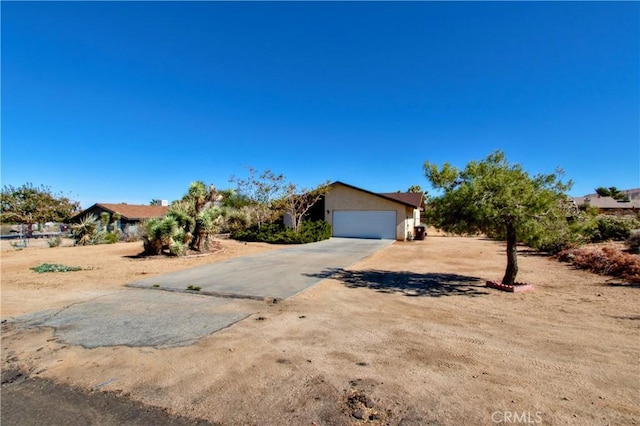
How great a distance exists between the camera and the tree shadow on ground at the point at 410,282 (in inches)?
298

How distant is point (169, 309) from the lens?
626 centimetres

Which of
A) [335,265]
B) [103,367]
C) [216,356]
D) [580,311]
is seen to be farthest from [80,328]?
[580,311]

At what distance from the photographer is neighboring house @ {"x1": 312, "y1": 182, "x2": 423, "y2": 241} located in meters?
23.7

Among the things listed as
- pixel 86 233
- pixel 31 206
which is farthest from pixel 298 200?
pixel 31 206

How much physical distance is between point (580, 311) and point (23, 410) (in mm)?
8225

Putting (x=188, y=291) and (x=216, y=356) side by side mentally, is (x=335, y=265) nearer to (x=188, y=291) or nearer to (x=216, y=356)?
(x=188, y=291)

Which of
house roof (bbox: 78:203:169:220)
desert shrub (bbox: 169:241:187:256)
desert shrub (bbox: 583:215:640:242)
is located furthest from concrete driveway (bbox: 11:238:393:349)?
house roof (bbox: 78:203:169:220)

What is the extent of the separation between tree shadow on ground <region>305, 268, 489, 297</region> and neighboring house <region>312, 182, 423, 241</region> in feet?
44.8

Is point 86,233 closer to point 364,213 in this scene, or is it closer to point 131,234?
point 131,234

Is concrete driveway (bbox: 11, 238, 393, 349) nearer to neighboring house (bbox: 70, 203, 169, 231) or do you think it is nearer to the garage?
the garage

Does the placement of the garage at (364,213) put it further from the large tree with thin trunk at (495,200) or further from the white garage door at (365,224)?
the large tree with thin trunk at (495,200)

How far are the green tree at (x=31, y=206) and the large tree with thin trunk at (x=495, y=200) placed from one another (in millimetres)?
39862

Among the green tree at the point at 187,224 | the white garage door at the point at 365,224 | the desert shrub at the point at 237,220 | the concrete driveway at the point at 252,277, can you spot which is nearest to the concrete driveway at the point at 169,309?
the concrete driveway at the point at 252,277

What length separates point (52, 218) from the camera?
3444 centimetres
